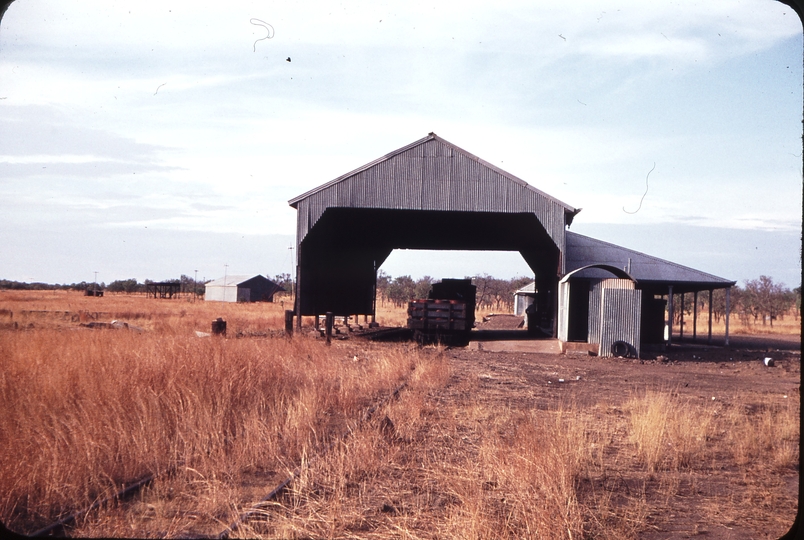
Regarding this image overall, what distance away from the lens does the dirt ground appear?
19.8 ft

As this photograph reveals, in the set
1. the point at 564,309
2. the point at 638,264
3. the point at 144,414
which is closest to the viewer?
the point at 144,414

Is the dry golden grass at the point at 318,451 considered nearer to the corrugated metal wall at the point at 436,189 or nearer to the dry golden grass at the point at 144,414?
the dry golden grass at the point at 144,414

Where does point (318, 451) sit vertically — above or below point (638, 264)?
below

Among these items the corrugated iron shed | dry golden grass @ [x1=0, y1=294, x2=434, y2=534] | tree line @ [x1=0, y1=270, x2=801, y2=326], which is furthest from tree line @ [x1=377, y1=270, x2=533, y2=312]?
dry golden grass @ [x1=0, y1=294, x2=434, y2=534]

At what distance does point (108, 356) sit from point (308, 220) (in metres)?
15.7

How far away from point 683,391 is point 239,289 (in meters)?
81.8

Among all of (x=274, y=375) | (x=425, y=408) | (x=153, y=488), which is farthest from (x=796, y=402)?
(x=153, y=488)

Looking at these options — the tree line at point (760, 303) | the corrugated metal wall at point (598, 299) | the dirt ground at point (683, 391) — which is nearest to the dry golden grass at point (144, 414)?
the dirt ground at point (683, 391)

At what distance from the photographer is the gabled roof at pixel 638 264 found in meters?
28.8

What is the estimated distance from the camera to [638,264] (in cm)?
3022

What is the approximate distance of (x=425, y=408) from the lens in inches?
419

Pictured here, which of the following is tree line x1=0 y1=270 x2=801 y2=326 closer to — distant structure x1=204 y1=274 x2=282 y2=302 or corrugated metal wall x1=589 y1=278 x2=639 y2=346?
distant structure x1=204 y1=274 x2=282 y2=302

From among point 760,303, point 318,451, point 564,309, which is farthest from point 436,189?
point 760,303

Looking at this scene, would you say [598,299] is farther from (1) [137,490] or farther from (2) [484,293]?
(2) [484,293]
